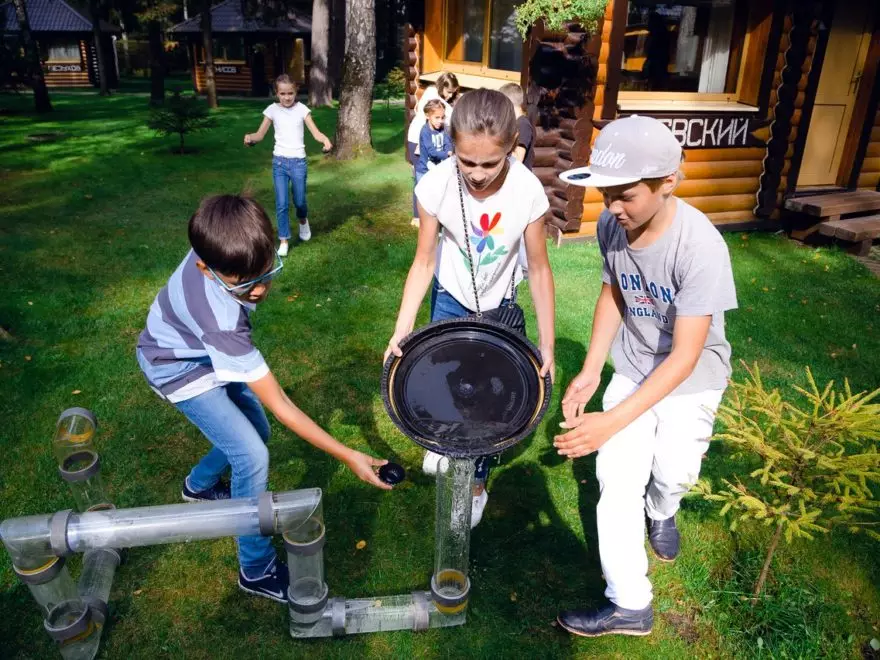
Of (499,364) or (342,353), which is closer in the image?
(499,364)

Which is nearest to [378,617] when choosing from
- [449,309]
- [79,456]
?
[449,309]

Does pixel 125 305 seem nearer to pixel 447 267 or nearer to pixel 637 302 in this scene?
pixel 447 267

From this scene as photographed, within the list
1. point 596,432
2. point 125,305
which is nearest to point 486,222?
point 596,432

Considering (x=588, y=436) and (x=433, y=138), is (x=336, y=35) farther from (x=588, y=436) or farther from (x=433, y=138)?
(x=588, y=436)

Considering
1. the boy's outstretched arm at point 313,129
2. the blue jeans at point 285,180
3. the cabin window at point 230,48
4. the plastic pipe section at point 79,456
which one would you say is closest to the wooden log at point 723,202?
the boy's outstretched arm at point 313,129

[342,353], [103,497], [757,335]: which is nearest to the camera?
[103,497]

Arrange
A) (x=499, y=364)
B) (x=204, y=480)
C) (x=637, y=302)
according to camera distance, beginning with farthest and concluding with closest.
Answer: (x=204, y=480) → (x=637, y=302) → (x=499, y=364)

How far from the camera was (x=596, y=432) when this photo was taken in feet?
7.80

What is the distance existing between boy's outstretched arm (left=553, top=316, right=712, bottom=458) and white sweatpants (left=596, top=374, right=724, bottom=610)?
27 cm

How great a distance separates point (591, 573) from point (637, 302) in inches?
56.9

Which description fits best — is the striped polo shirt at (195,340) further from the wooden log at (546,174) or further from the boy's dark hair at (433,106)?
A: the wooden log at (546,174)

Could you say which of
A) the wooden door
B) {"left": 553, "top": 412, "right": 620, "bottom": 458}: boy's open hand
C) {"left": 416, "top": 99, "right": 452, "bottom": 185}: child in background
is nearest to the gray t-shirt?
{"left": 553, "top": 412, "right": 620, "bottom": 458}: boy's open hand

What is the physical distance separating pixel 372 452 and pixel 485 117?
2.38 metres

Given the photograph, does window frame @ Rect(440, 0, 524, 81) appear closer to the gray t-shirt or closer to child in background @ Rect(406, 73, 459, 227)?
child in background @ Rect(406, 73, 459, 227)
